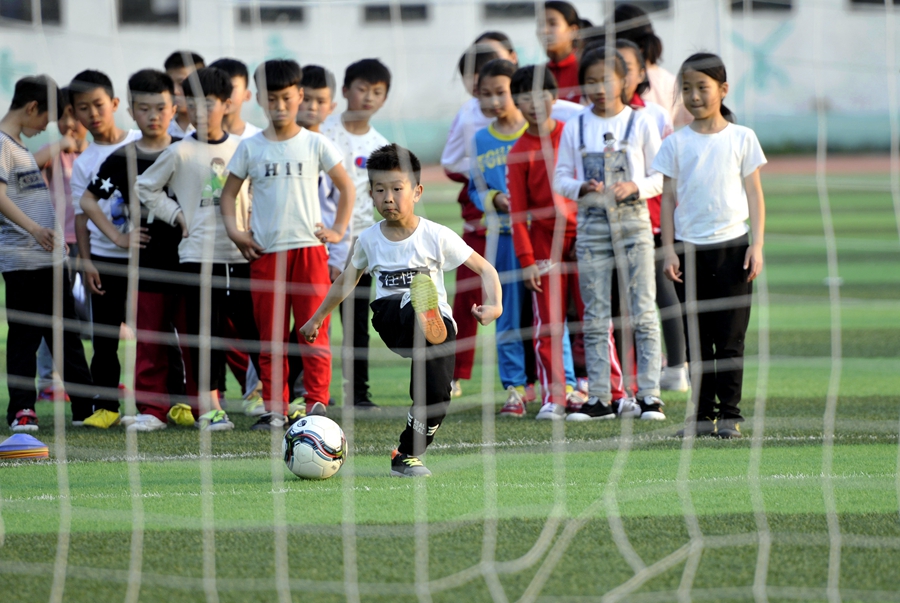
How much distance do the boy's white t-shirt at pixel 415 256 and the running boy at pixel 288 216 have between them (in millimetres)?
1095

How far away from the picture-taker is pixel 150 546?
356cm

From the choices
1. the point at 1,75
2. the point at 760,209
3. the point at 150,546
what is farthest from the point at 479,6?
the point at 150,546

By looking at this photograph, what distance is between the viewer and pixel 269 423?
18.5ft

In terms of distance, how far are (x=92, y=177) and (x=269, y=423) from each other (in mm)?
1579

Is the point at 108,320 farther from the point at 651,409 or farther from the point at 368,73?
the point at 651,409

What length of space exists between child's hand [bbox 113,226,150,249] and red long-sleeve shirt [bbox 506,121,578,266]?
6.17 ft

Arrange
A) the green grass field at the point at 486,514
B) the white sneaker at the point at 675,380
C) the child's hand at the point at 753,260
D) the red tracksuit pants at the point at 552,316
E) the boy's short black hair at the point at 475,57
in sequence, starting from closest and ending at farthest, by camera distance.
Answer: the green grass field at the point at 486,514 < the child's hand at the point at 753,260 < the red tracksuit pants at the point at 552,316 < the white sneaker at the point at 675,380 < the boy's short black hair at the point at 475,57

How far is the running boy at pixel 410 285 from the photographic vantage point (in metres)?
4.45

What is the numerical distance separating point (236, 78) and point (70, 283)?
55.4 inches

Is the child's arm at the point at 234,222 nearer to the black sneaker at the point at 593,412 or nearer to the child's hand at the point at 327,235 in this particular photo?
the child's hand at the point at 327,235

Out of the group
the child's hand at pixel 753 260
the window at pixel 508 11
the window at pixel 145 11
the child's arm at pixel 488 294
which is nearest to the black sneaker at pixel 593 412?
the child's hand at pixel 753 260

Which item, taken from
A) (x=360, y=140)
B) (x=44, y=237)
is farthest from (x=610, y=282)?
(x=44, y=237)

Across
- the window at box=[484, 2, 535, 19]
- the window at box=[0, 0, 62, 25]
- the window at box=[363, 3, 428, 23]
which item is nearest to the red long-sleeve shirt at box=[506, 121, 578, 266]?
the window at box=[484, 2, 535, 19]

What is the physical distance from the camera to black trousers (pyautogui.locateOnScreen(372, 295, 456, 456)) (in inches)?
175
